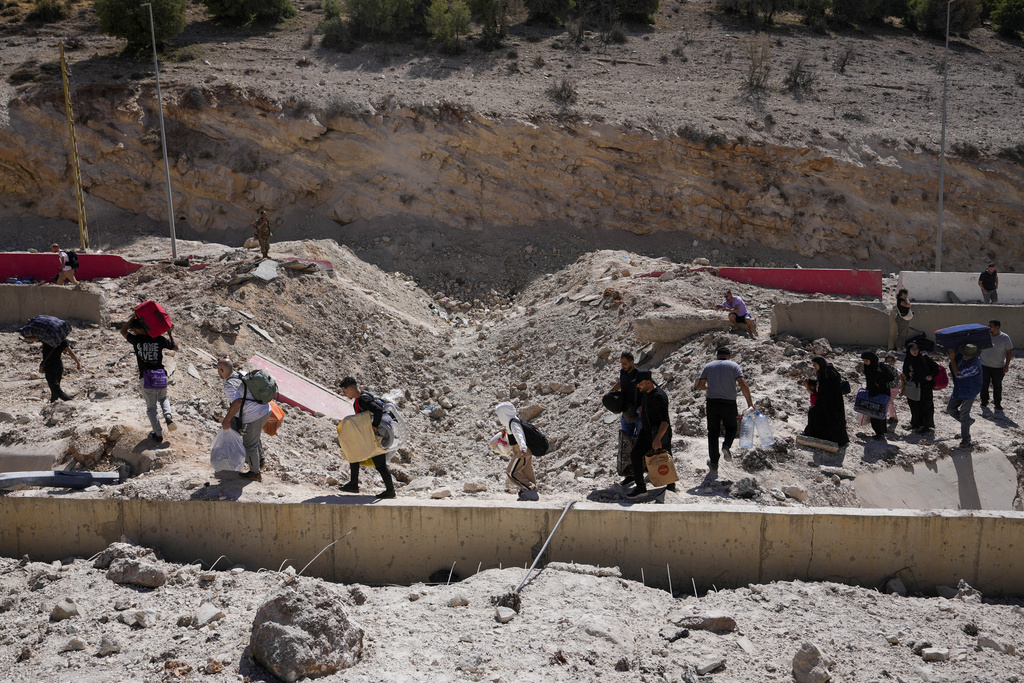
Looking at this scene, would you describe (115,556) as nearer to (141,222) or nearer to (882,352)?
(882,352)

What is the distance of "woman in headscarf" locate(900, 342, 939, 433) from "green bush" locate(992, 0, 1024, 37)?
33.1 meters

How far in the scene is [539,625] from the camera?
198 inches

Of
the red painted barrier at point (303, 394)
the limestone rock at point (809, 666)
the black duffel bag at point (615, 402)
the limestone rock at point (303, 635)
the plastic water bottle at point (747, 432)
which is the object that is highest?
the black duffel bag at point (615, 402)

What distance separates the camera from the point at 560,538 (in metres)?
6.18

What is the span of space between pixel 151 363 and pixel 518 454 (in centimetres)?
386

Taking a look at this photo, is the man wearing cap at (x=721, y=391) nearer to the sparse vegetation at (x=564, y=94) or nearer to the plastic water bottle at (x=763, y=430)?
the plastic water bottle at (x=763, y=430)

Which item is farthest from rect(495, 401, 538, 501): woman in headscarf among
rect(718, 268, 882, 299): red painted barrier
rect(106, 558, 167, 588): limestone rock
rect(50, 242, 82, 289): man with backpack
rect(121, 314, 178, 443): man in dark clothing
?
rect(50, 242, 82, 289): man with backpack

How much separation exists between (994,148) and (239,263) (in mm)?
20628

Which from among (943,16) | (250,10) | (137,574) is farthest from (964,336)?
(943,16)

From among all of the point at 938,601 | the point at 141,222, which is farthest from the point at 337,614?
the point at 141,222

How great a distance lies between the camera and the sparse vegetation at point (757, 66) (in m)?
24.8

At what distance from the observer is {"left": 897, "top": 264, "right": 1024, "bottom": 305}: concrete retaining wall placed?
47.9ft

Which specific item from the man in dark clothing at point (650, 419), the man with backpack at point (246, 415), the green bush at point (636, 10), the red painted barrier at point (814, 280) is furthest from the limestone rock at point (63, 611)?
the green bush at point (636, 10)

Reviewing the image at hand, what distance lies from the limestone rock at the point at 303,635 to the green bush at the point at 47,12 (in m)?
30.5
